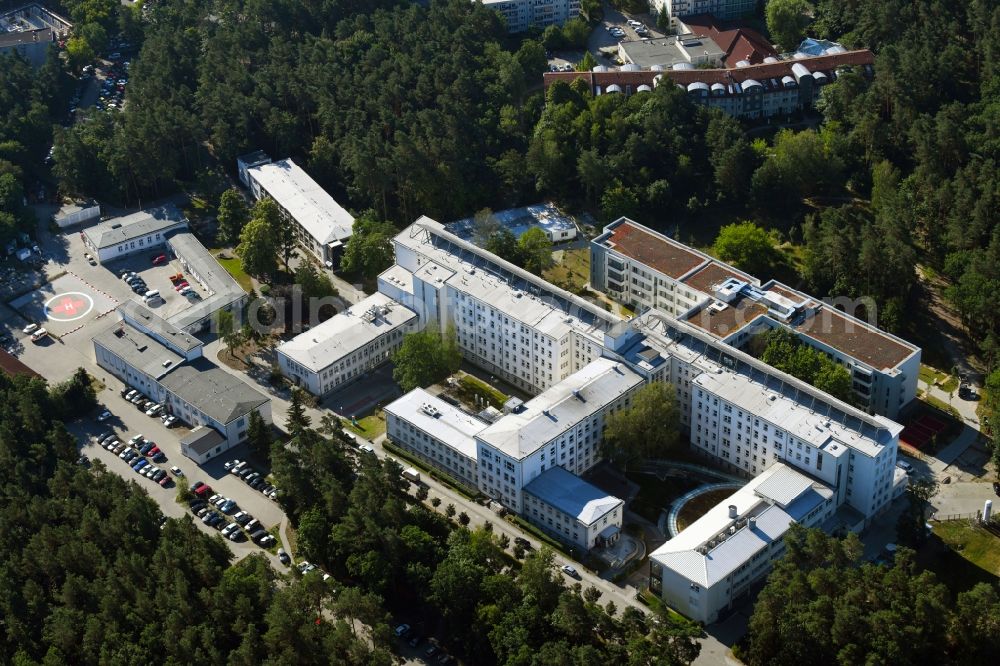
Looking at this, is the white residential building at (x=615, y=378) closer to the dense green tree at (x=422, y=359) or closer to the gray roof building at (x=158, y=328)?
the dense green tree at (x=422, y=359)

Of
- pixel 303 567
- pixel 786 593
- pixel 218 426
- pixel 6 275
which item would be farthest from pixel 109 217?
pixel 786 593

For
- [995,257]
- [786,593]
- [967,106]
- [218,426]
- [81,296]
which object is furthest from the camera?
[967,106]

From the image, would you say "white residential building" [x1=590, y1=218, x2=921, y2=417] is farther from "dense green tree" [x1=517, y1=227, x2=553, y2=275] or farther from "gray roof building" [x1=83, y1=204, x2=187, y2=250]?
"gray roof building" [x1=83, y1=204, x2=187, y2=250]

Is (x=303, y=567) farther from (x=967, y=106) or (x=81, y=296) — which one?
(x=967, y=106)

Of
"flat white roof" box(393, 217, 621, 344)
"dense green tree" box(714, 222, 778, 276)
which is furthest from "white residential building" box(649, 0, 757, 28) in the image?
"flat white roof" box(393, 217, 621, 344)

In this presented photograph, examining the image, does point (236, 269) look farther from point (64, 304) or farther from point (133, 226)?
point (64, 304)

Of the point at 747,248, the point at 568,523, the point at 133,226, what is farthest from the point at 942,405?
the point at 133,226
